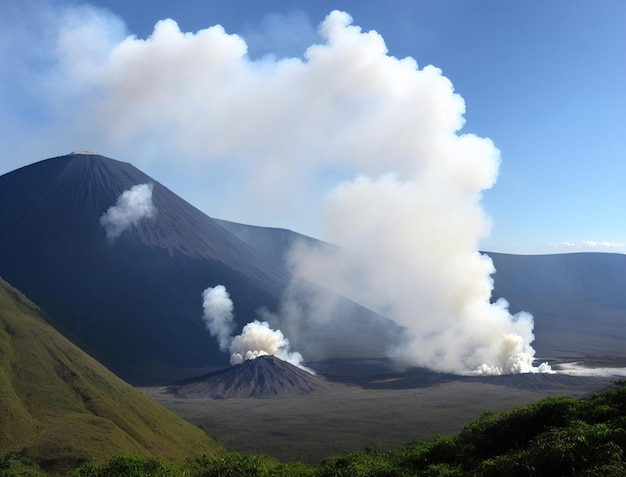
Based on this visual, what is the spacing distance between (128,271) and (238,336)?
46246mm

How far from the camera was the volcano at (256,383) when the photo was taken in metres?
84.1

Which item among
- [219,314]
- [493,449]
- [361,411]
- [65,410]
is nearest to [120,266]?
[219,314]

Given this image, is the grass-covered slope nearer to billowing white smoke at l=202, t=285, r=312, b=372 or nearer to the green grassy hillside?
the green grassy hillside

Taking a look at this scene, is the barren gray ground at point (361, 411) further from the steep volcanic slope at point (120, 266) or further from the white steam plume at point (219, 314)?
the white steam plume at point (219, 314)

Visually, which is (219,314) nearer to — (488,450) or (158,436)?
(158,436)

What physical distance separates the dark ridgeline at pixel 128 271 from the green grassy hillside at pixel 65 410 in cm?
4937

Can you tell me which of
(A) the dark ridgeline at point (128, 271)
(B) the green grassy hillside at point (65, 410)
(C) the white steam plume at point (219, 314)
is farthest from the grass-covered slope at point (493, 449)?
(C) the white steam plume at point (219, 314)

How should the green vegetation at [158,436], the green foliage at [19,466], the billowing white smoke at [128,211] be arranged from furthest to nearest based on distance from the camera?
1. the billowing white smoke at [128,211]
2. the green foliage at [19,466]
3. the green vegetation at [158,436]

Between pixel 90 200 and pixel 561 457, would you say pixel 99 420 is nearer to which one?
pixel 561 457

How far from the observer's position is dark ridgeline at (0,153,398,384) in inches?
4562

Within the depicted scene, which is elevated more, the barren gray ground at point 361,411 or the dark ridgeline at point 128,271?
the dark ridgeline at point 128,271

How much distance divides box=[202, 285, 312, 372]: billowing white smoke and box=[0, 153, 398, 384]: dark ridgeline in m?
3.31

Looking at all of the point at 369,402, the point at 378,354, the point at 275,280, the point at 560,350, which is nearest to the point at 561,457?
the point at 369,402

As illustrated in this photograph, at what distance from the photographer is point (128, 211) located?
162875 mm
